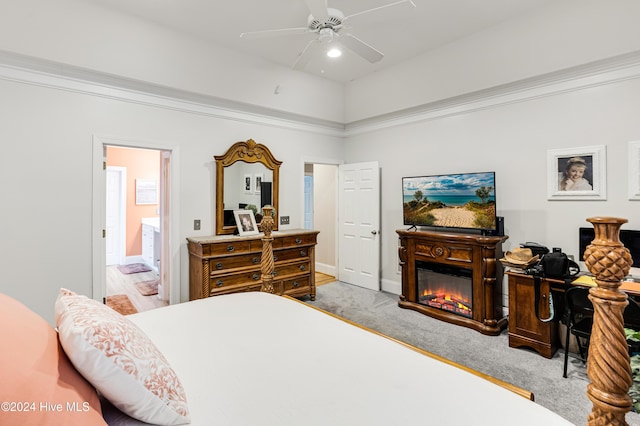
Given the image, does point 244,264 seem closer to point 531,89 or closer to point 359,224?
point 359,224

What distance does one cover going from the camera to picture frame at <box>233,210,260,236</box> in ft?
13.7

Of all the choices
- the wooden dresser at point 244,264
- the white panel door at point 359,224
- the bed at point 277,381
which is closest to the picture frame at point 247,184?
the wooden dresser at point 244,264

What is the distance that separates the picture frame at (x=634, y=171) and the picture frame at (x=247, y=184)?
4.09m

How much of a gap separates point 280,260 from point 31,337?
132 inches

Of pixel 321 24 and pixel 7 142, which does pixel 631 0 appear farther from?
pixel 7 142

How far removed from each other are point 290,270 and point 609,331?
368cm

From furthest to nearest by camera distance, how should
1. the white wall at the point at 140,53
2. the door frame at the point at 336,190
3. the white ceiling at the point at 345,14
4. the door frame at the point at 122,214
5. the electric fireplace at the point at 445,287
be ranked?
the door frame at the point at 122,214 < the door frame at the point at 336,190 < the electric fireplace at the point at 445,287 < the white ceiling at the point at 345,14 < the white wall at the point at 140,53

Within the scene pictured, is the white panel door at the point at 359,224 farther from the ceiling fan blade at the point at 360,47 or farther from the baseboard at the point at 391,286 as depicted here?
the ceiling fan blade at the point at 360,47

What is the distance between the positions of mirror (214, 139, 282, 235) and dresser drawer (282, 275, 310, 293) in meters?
0.84

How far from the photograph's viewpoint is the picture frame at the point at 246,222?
4184 mm

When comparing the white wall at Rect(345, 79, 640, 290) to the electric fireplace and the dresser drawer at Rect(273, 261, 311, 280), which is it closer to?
the electric fireplace

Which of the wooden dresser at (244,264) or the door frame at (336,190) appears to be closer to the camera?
the wooden dresser at (244,264)

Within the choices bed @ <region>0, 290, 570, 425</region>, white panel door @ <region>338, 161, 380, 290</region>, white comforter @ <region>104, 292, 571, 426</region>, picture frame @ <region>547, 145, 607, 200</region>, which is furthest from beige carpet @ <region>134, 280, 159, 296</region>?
picture frame @ <region>547, 145, 607, 200</region>

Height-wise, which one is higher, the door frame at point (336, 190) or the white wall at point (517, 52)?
→ the white wall at point (517, 52)
